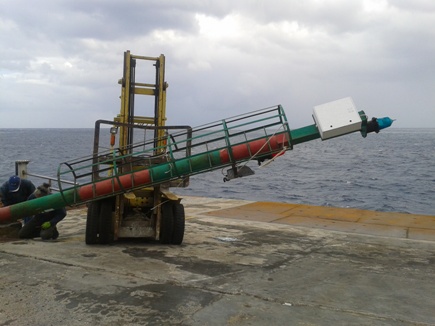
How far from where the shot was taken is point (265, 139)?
7.89 metres

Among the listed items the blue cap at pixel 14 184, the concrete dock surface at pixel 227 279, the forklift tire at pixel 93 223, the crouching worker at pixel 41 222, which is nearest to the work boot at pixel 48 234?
the crouching worker at pixel 41 222

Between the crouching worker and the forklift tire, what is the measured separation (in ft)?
3.32

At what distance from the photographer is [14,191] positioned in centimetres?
957

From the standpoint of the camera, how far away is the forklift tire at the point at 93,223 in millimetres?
8500

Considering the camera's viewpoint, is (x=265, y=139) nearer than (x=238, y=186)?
Yes

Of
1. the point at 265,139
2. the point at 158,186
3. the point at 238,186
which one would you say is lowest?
the point at 238,186

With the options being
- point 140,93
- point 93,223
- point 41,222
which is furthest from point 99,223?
point 140,93

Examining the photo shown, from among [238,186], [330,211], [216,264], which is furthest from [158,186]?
[238,186]

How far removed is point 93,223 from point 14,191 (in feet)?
7.52

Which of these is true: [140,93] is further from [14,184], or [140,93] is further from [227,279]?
[227,279]

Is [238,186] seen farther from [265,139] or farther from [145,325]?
[145,325]

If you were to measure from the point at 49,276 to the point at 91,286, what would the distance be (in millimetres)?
789

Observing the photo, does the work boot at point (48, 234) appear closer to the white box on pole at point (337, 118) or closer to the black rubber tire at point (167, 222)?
the black rubber tire at point (167, 222)

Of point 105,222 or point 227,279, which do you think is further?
point 105,222
